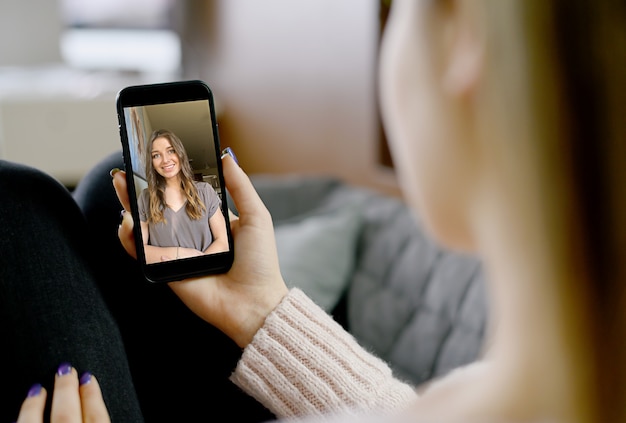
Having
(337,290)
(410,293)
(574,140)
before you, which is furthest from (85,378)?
(410,293)

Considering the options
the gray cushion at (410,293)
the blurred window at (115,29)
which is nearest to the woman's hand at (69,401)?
the gray cushion at (410,293)

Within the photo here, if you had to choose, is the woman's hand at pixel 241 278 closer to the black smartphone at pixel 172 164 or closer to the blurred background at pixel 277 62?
the black smartphone at pixel 172 164

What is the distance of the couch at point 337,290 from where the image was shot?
498 mm

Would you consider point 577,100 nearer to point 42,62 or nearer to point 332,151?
point 42,62

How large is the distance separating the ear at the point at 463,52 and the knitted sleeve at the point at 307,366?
0.24 m

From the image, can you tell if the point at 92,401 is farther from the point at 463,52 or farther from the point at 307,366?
the point at 463,52

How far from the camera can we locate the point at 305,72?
174cm

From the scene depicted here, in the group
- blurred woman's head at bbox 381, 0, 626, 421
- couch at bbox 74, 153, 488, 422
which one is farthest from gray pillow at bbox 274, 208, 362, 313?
blurred woman's head at bbox 381, 0, 626, 421

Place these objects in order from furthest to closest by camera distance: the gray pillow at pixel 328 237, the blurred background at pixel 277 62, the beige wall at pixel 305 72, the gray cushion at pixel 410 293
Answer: the beige wall at pixel 305 72, the blurred background at pixel 277 62, the gray pillow at pixel 328 237, the gray cushion at pixel 410 293

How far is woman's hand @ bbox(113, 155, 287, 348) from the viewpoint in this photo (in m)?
0.41

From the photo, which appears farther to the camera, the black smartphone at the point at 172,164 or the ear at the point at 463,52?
the black smartphone at the point at 172,164

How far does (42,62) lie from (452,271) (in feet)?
2.81

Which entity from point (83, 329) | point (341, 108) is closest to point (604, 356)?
point (83, 329)

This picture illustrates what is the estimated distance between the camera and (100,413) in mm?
437
